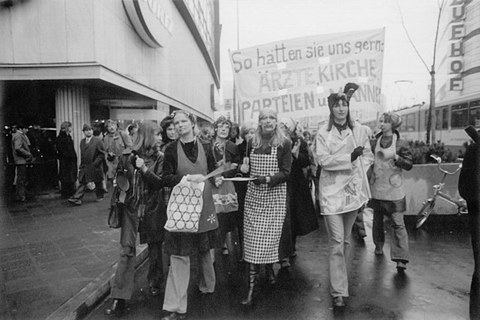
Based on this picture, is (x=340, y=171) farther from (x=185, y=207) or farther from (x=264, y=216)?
(x=185, y=207)

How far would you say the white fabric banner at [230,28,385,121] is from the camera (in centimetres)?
577

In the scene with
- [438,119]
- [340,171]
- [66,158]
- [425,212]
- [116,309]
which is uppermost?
[438,119]

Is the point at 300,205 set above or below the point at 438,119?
below

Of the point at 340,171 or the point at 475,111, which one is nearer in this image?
the point at 340,171

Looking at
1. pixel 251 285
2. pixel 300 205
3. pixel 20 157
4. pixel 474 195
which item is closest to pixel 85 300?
pixel 251 285

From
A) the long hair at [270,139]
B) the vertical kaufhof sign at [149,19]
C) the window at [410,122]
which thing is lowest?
the long hair at [270,139]

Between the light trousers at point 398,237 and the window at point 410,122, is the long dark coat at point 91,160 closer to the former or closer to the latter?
the light trousers at point 398,237

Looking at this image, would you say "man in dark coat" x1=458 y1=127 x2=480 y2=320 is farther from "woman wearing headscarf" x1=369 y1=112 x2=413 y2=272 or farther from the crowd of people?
"woman wearing headscarf" x1=369 y1=112 x2=413 y2=272

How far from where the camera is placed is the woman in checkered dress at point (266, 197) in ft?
12.8

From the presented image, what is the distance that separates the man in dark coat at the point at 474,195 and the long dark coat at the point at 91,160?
784cm

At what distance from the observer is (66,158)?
9250mm

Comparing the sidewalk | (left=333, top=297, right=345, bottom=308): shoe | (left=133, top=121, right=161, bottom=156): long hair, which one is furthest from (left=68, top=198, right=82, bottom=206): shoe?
(left=333, top=297, right=345, bottom=308): shoe

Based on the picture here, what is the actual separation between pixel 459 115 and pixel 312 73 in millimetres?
15600

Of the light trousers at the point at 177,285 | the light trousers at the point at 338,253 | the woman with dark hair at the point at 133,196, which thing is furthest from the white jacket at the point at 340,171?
the woman with dark hair at the point at 133,196
